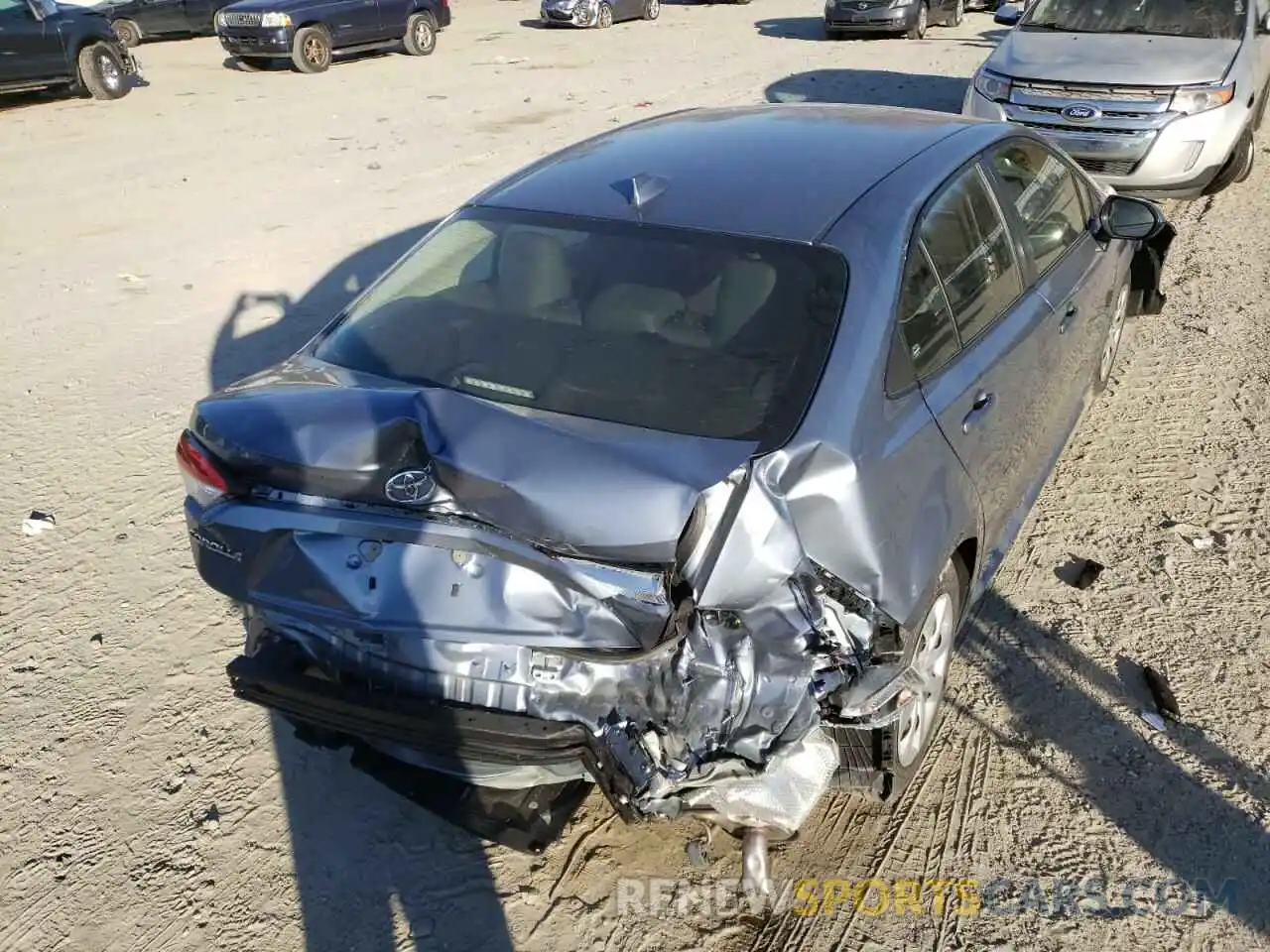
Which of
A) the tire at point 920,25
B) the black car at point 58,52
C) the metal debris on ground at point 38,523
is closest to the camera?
the metal debris on ground at point 38,523

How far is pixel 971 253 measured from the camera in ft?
10.5

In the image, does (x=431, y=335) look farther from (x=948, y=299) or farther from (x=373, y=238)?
(x=373, y=238)

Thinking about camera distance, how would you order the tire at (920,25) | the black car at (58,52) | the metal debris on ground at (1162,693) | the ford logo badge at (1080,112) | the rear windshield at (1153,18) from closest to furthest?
the metal debris on ground at (1162,693) < the ford logo badge at (1080,112) < the rear windshield at (1153,18) < the black car at (58,52) < the tire at (920,25)

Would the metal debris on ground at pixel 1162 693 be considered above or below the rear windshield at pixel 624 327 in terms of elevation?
below

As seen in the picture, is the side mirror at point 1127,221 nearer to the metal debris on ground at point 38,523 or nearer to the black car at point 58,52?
the metal debris on ground at point 38,523

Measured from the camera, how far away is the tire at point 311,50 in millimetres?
15719

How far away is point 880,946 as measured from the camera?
2.51 meters

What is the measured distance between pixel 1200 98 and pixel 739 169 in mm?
5640

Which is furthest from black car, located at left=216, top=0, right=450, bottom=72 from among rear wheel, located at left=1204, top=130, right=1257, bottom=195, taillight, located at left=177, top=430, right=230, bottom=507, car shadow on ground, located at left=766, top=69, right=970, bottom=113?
taillight, located at left=177, top=430, right=230, bottom=507

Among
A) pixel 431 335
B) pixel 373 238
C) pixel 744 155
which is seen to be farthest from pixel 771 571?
pixel 373 238

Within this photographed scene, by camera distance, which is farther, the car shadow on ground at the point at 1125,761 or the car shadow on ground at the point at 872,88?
the car shadow on ground at the point at 872,88

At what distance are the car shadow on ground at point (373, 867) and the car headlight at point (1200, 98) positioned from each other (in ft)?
23.1

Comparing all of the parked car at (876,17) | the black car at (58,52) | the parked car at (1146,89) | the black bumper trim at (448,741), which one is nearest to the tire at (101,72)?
the black car at (58,52)
